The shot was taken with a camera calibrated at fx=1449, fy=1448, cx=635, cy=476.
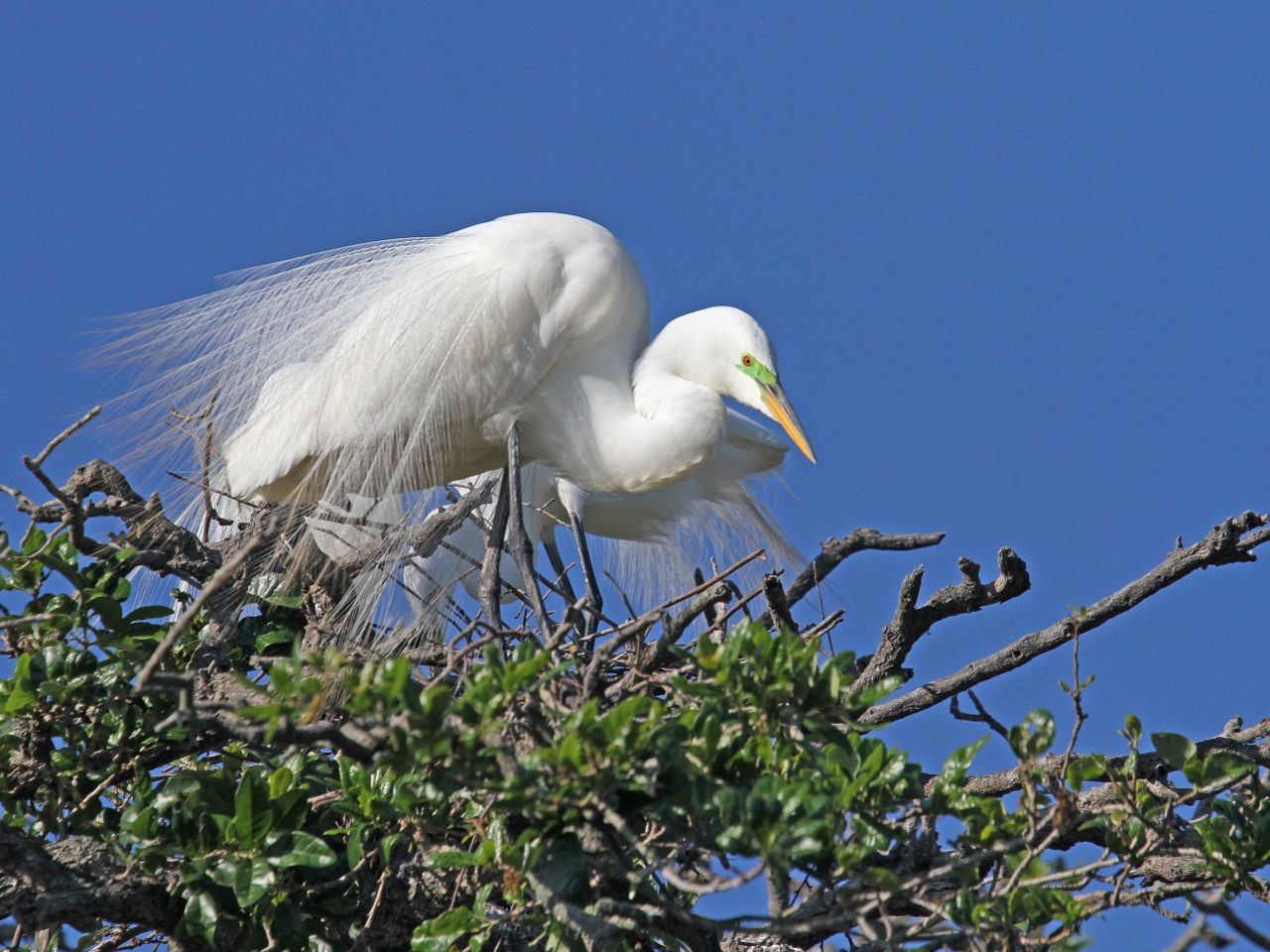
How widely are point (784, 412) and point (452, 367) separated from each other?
910mm

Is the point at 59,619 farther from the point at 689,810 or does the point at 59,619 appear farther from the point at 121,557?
the point at 689,810

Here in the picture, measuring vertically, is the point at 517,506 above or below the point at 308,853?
above

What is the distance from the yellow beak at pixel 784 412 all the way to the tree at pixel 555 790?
2.79 feet

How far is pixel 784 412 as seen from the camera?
3.96 meters

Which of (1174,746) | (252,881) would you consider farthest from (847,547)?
(252,881)

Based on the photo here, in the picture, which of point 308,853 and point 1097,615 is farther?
point 1097,615

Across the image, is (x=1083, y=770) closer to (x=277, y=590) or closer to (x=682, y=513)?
(x=277, y=590)

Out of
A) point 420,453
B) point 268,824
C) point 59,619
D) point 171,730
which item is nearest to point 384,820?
point 268,824

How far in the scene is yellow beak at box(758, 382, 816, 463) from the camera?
3.92 meters

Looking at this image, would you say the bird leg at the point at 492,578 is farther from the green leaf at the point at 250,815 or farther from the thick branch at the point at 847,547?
the green leaf at the point at 250,815

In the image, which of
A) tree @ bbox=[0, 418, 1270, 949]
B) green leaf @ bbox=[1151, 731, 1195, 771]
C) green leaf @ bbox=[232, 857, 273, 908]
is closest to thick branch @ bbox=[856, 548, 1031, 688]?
tree @ bbox=[0, 418, 1270, 949]

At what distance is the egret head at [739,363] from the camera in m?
3.98

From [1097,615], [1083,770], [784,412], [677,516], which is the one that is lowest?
[1083,770]

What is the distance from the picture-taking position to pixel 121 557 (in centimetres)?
290
